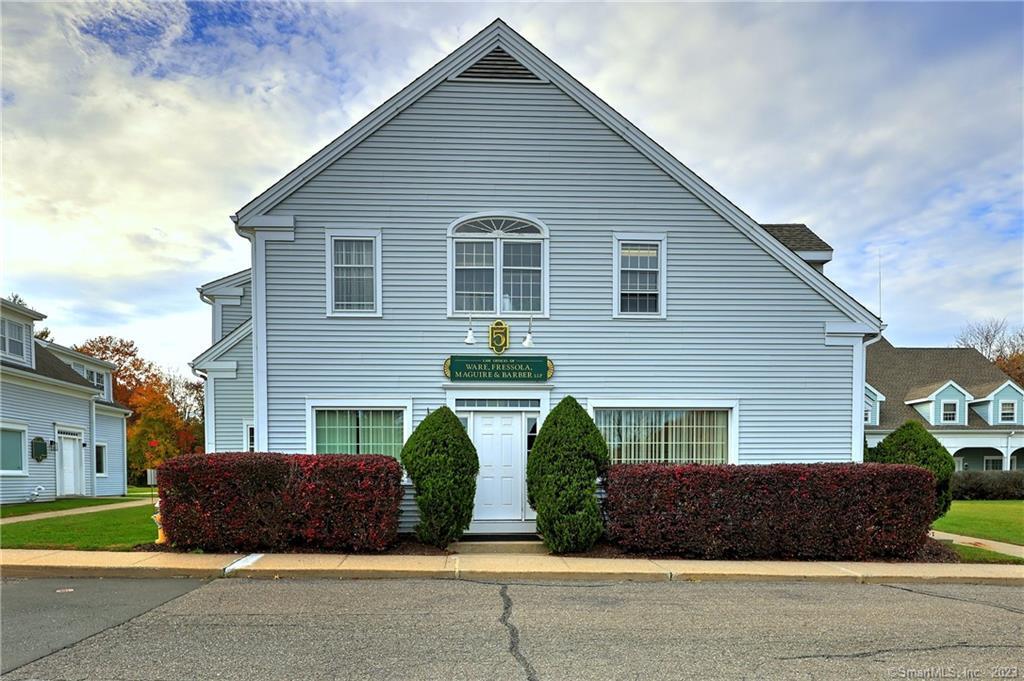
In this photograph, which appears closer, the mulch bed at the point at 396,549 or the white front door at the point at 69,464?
the mulch bed at the point at 396,549

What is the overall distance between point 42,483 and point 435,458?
18.5 metres

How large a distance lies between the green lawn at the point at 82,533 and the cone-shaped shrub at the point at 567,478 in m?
6.38

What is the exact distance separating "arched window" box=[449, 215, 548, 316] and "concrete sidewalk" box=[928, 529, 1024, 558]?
8.72 metres

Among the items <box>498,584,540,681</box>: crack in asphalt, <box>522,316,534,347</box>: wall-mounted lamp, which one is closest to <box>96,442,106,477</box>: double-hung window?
<box>522,316,534,347</box>: wall-mounted lamp

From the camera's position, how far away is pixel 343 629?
19.3ft

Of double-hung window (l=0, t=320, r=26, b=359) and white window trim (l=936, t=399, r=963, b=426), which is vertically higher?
double-hung window (l=0, t=320, r=26, b=359)

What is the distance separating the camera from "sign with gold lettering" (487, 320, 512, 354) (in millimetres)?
10930

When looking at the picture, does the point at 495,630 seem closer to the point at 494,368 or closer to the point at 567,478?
the point at 567,478

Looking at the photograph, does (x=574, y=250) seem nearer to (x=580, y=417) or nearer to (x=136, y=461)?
(x=580, y=417)

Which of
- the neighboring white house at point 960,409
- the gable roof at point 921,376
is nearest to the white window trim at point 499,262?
the neighboring white house at point 960,409

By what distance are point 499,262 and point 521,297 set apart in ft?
2.48

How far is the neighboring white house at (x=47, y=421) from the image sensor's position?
62.6 ft

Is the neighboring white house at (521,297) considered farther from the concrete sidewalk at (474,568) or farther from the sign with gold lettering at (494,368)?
the concrete sidewalk at (474,568)

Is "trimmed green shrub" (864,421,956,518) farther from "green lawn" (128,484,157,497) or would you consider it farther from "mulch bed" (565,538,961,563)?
"green lawn" (128,484,157,497)
